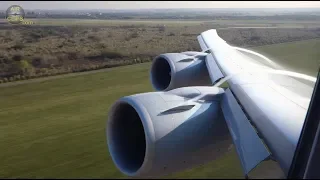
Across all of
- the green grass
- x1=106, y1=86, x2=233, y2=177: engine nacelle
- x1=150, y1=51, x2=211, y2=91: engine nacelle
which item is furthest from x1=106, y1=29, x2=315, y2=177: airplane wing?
x1=150, y1=51, x2=211, y2=91: engine nacelle

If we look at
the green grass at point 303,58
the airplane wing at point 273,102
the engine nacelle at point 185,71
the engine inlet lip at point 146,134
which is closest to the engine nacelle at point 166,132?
the engine inlet lip at point 146,134

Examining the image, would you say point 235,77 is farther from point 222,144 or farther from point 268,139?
point 268,139

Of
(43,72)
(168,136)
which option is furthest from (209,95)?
(43,72)

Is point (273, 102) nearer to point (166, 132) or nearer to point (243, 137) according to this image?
point (243, 137)

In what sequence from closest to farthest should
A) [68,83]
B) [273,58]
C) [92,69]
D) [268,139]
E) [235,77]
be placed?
[268,139]
[235,77]
[273,58]
[68,83]
[92,69]

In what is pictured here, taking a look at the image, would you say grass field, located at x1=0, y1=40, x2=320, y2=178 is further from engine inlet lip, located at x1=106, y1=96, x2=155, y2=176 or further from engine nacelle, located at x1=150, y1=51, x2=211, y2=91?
engine nacelle, located at x1=150, y1=51, x2=211, y2=91

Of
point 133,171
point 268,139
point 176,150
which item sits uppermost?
point 268,139

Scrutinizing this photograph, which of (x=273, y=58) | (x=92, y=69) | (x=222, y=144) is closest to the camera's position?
(x=222, y=144)
